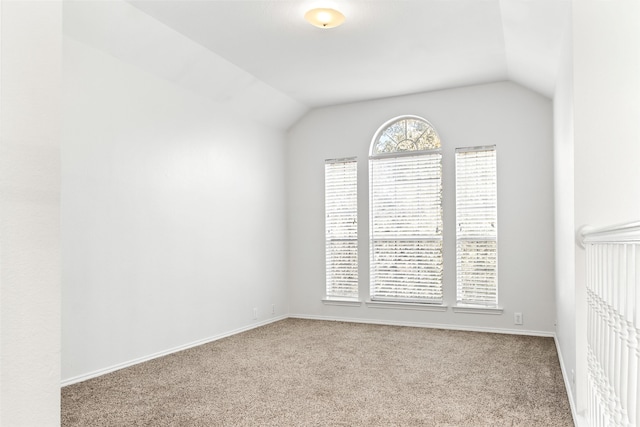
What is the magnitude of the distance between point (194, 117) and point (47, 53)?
4021 mm

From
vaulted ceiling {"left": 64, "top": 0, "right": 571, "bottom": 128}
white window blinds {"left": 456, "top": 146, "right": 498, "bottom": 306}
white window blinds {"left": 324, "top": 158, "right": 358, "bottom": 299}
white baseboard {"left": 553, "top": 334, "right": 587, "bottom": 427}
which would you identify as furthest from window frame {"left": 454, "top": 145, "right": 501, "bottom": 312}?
white baseboard {"left": 553, "top": 334, "right": 587, "bottom": 427}

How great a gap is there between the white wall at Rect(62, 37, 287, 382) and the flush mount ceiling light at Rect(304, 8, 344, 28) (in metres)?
1.71

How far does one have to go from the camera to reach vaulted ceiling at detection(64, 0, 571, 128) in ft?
11.6

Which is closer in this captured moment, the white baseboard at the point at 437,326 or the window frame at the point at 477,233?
the white baseboard at the point at 437,326

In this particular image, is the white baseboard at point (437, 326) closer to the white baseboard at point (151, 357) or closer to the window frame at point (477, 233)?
the window frame at point (477, 233)

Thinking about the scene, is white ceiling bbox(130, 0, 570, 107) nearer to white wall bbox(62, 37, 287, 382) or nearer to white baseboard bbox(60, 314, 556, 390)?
white wall bbox(62, 37, 287, 382)

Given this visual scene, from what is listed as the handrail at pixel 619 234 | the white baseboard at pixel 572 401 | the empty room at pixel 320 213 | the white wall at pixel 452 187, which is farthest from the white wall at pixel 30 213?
the white wall at pixel 452 187

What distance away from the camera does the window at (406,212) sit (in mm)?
5707

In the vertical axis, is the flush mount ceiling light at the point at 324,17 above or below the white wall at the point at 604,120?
above

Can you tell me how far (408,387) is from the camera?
11.2ft

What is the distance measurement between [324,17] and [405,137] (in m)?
2.64

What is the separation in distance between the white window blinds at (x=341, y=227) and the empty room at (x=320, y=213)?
0.10ft

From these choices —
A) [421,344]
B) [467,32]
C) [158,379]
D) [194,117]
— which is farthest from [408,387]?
[194,117]

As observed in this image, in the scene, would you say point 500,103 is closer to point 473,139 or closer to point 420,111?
point 473,139
